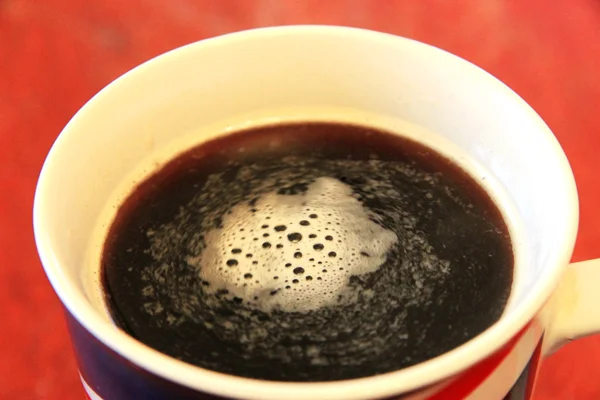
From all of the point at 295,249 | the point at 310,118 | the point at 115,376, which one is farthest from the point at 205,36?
the point at 115,376

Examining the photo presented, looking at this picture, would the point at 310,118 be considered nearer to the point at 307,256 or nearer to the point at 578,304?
the point at 307,256

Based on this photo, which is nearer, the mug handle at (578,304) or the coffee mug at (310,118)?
the coffee mug at (310,118)

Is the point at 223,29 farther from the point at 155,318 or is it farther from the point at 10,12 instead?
the point at 155,318

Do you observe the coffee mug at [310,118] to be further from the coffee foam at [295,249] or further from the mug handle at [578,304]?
the coffee foam at [295,249]

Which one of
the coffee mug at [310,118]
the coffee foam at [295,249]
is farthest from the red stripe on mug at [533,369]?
the coffee foam at [295,249]

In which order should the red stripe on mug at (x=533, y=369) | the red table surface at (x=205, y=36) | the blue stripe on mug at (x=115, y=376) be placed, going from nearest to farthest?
the blue stripe on mug at (x=115, y=376) < the red stripe on mug at (x=533, y=369) < the red table surface at (x=205, y=36)

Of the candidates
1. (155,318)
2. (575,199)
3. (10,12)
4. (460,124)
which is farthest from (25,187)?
(575,199)

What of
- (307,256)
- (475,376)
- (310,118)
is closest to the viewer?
(475,376)

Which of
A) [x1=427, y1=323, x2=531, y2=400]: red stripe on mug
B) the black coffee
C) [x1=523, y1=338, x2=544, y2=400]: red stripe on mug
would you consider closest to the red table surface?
the black coffee
